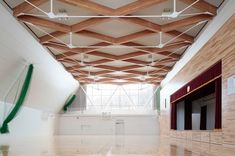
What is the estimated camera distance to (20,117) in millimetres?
26109

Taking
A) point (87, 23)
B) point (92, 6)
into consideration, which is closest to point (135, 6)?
point (92, 6)

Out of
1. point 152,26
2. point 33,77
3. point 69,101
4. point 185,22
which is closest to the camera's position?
point 185,22

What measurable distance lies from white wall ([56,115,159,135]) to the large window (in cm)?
143

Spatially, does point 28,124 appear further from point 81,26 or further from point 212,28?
point 212,28

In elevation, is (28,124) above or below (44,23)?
below

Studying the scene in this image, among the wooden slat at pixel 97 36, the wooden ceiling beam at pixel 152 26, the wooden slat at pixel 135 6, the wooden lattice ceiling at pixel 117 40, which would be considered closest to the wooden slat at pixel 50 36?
the wooden lattice ceiling at pixel 117 40

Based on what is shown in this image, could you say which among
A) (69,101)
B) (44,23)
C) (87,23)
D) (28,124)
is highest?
(87,23)

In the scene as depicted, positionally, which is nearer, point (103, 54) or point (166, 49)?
point (166, 49)

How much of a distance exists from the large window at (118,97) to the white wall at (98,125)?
1.43 meters

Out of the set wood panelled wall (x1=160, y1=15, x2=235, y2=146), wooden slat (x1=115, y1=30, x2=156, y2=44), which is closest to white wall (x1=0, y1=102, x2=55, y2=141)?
wooden slat (x1=115, y1=30, x2=156, y2=44)

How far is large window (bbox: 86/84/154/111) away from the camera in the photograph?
140 feet

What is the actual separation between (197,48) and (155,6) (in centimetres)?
475

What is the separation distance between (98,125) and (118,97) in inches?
176

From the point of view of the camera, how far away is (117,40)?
21094 mm
